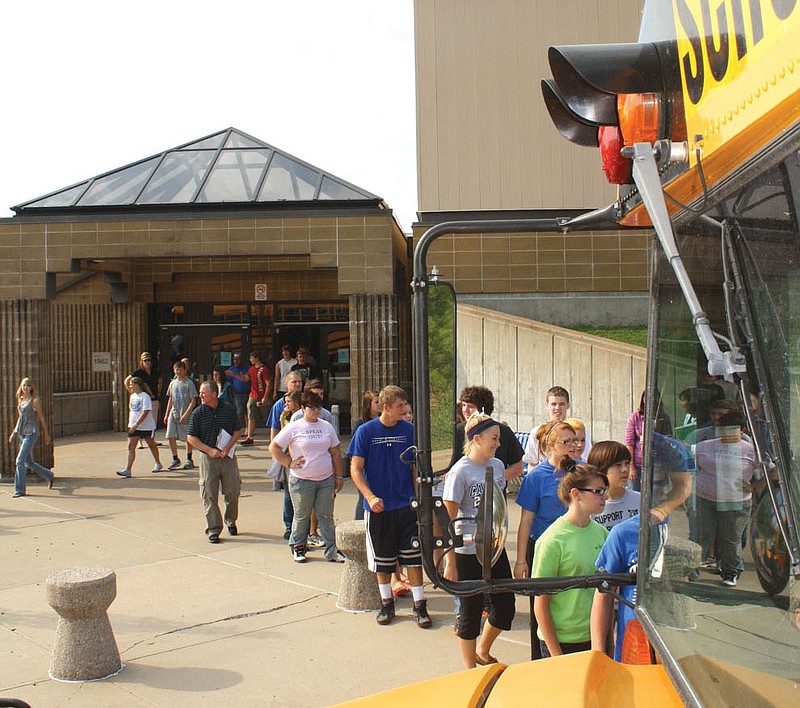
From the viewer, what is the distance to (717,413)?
6.82 feet

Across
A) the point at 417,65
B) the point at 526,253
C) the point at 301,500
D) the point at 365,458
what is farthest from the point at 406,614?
the point at 417,65

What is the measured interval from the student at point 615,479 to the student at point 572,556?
27cm

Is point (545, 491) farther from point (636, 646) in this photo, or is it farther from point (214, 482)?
point (214, 482)

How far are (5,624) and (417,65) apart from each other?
11317 millimetres

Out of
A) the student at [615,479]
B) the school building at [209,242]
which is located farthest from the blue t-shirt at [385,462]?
the school building at [209,242]

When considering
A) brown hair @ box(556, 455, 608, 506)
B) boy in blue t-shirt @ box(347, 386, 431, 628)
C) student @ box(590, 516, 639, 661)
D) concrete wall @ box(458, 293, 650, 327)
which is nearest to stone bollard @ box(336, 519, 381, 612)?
boy in blue t-shirt @ box(347, 386, 431, 628)

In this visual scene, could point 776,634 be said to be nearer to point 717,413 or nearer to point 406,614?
point 717,413

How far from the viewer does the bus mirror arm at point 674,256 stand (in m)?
1.48

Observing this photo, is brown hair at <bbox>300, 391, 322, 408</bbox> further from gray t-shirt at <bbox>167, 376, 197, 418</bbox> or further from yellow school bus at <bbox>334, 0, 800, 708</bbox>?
gray t-shirt at <bbox>167, 376, 197, 418</bbox>

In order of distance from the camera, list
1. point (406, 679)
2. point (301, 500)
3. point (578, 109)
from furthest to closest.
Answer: point (301, 500), point (406, 679), point (578, 109)

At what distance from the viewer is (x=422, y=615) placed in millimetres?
6684

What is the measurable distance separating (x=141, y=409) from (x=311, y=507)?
5653mm

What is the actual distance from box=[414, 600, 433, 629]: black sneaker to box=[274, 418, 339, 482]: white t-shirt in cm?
201

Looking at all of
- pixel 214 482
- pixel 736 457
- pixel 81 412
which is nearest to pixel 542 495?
pixel 736 457
